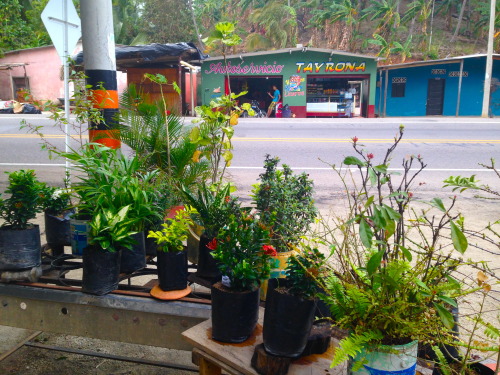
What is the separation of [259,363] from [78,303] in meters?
1.16

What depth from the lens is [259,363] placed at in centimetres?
198

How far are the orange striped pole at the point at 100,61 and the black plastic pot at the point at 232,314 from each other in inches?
105

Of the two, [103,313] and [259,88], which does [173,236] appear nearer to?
[103,313]

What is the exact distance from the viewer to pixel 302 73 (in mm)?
23828

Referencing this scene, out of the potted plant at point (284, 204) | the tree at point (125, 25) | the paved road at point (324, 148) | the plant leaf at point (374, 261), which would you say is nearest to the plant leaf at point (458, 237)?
the plant leaf at point (374, 261)

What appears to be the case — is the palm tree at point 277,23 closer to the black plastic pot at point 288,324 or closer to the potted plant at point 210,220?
the potted plant at point 210,220

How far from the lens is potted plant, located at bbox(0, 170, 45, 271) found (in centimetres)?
282

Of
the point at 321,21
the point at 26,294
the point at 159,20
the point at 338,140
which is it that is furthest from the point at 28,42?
the point at 26,294

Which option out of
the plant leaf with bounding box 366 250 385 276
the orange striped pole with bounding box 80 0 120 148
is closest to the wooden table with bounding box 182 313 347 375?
the plant leaf with bounding box 366 250 385 276

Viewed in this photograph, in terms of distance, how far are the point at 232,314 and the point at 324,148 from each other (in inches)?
372

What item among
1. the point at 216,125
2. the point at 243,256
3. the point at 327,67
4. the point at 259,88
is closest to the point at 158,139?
the point at 216,125

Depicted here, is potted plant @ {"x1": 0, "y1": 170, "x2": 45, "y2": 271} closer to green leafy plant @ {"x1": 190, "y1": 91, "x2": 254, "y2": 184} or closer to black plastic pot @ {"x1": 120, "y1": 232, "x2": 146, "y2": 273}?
black plastic pot @ {"x1": 120, "y1": 232, "x2": 146, "y2": 273}

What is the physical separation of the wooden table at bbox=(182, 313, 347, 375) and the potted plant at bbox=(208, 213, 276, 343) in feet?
0.16

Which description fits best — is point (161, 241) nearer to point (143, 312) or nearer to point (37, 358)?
point (143, 312)
